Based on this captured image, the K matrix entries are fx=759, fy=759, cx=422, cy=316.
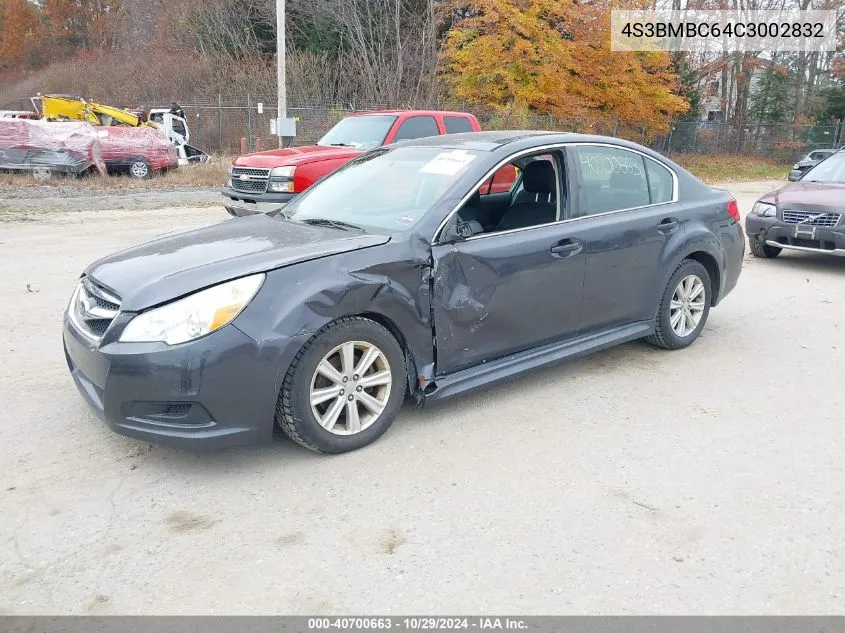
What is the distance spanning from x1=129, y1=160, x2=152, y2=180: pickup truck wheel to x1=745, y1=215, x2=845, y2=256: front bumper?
608 inches

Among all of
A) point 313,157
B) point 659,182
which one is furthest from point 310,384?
point 313,157

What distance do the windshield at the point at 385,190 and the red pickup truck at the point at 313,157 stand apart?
15.1 ft

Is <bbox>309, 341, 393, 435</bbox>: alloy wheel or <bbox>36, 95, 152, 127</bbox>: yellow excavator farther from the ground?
<bbox>36, 95, 152, 127</bbox>: yellow excavator

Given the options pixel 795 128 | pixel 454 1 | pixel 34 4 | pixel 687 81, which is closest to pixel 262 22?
pixel 454 1

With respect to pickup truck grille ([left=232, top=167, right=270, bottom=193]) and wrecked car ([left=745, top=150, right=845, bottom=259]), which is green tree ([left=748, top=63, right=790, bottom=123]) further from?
pickup truck grille ([left=232, top=167, right=270, bottom=193])

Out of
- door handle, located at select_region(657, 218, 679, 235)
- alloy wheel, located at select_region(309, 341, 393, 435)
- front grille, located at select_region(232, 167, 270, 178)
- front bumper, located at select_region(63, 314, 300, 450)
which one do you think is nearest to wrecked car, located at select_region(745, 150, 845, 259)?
door handle, located at select_region(657, 218, 679, 235)

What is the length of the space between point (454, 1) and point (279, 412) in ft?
96.0

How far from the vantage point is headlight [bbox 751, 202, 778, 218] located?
949cm

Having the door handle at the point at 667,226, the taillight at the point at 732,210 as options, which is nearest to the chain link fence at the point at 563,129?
the taillight at the point at 732,210

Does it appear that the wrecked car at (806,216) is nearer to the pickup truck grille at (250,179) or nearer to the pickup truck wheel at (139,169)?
the pickup truck grille at (250,179)

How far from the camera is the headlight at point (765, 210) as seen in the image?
949 cm

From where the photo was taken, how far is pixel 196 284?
3.59m

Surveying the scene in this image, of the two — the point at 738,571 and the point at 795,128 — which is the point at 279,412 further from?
the point at 795,128

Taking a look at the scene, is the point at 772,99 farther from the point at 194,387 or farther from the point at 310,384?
the point at 194,387
